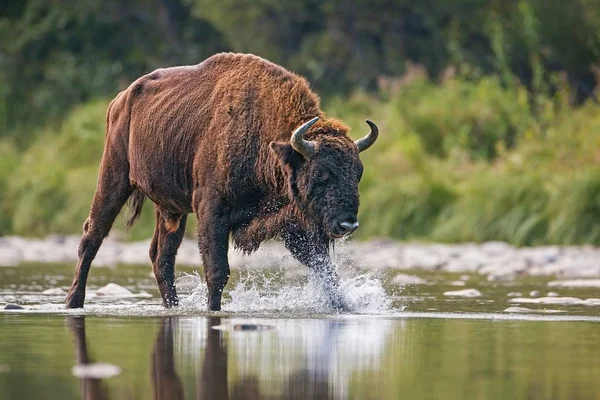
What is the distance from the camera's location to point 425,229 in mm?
20422

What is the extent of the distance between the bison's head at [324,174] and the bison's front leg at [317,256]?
329 millimetres

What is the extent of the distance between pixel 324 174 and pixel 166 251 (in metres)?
2.54

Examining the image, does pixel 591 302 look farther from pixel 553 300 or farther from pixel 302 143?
pixel 302 143

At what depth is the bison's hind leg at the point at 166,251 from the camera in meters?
12.0

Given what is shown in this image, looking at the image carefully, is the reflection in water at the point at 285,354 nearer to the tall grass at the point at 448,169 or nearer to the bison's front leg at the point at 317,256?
the bison's front leg at the point at 317,256

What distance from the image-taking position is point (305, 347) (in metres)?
7.75

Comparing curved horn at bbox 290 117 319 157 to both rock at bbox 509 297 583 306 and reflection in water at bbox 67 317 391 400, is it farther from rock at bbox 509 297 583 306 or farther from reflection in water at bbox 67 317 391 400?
rock at bbox 509 297 583 306

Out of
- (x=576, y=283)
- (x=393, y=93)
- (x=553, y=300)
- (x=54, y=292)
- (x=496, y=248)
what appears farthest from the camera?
(x=393, y=93)

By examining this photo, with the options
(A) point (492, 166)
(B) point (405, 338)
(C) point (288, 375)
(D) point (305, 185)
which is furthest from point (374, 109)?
(C) point (288, 375)

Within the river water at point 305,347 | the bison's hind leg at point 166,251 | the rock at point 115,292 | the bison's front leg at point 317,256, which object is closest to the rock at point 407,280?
the river water at point 305,347

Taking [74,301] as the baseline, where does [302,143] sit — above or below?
above

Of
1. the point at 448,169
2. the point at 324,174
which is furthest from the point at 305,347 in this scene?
the point at 448,169

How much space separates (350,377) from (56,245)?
51.0 ft

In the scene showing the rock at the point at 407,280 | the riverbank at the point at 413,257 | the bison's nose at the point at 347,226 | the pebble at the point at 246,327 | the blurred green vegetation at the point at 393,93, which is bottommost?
the pebble at the point at 246,327
